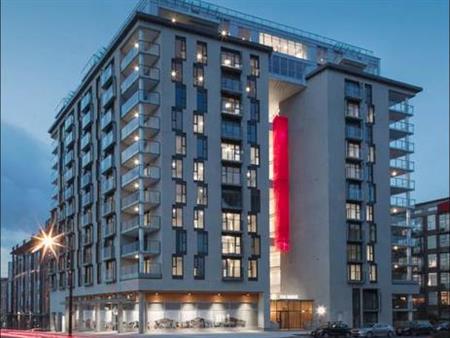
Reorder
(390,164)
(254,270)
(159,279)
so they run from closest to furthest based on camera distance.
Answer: (159,279) → (254,270) → (390,164)

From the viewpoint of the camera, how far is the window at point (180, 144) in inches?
3123

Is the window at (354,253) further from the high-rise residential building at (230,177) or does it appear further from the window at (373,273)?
the window at (373,273)

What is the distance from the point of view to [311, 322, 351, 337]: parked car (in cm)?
7119

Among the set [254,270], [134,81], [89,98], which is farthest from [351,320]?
[89,98]

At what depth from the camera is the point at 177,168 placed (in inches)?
3110

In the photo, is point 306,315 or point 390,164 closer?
point 306,315

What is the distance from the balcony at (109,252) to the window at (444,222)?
67.4m

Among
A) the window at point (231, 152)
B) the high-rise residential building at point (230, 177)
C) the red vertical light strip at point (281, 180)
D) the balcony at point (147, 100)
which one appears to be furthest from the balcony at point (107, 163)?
the red vertical light strip at point (281, 180)

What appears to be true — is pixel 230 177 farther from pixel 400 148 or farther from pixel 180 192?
pixel 400 148

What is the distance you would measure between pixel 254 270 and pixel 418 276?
196 ft

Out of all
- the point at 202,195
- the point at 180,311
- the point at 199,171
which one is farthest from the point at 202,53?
the point at 180,311

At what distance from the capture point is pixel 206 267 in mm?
78375

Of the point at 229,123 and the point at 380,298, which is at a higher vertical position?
the point at 229,123

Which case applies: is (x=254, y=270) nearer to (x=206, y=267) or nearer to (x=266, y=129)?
(x=206, y=267)
